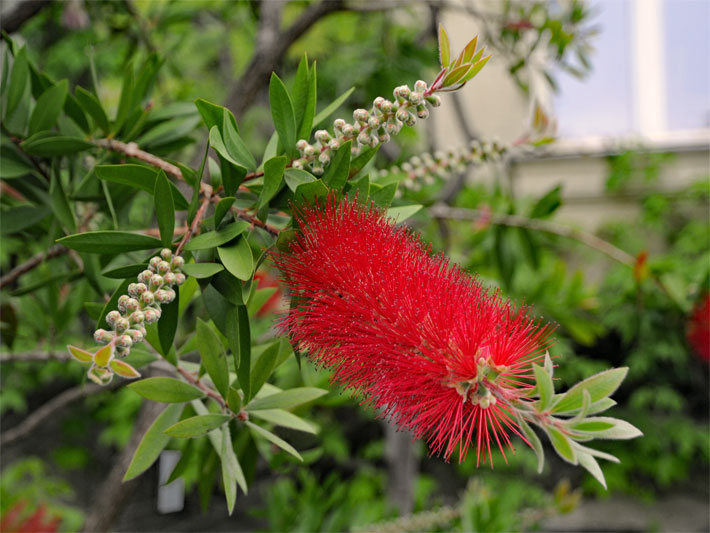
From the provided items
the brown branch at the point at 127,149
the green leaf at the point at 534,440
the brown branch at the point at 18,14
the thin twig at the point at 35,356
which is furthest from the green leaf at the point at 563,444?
the brown branch at the point at 18,14

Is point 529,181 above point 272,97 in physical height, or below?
above

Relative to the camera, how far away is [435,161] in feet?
1.62

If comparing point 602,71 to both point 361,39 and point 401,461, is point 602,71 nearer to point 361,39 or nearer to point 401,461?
point 361,39

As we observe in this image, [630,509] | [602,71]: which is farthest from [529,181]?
[630,509]

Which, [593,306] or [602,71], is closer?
[593,306]

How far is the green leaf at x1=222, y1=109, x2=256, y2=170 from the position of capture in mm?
312

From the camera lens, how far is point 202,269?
0.97ft

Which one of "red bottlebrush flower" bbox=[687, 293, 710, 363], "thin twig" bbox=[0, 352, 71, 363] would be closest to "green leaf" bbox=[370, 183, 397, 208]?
"thin twig" bbox=[0, 352, 71, 363]

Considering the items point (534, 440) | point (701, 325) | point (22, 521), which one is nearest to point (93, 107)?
point (534, 440)

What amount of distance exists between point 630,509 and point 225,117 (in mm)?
2712

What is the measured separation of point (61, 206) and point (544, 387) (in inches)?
12.9

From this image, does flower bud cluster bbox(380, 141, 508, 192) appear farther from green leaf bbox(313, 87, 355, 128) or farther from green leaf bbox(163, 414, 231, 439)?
green leaf bbox(163, 414, 231, 439)

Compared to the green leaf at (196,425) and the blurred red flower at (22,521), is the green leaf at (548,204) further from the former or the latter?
the blurred red flower at (22,521)

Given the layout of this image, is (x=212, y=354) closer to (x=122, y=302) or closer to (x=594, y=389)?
(x=122, y=302)
